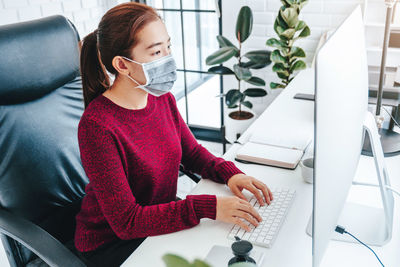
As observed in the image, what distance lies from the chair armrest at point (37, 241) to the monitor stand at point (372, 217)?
1.86 ft

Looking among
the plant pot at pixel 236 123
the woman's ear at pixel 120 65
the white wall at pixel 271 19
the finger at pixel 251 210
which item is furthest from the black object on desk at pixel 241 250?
the white wall at pixel 271 19

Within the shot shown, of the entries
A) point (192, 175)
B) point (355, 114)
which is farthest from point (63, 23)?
point (355, 114)

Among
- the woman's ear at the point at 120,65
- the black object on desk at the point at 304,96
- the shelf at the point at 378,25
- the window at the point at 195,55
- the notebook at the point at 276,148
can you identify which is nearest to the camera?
the woman's ear at the point at 120,65

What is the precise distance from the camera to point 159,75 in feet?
3.75

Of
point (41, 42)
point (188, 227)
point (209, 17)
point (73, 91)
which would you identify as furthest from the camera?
point (209, 17)

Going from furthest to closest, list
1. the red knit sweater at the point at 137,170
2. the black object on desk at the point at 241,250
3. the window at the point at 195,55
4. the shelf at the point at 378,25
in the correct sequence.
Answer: the window at the point at 195,55 → the shelf at the point at 378,25 → the red knit sweater at the point at 137,170 → the black object on desk at the point at 241,250

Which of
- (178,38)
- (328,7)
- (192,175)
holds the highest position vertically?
(328,7)

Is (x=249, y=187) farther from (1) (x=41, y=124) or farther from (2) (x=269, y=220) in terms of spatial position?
(1) (x=41, y=124)

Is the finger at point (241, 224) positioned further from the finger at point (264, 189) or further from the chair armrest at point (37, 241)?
the chair armrest at point (37, 241)

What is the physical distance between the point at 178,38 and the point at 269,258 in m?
2.28

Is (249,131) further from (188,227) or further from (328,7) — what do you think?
(328,7)

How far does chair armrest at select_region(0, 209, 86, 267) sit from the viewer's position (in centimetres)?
91

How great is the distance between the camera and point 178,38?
2918mm

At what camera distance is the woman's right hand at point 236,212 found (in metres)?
0.96
